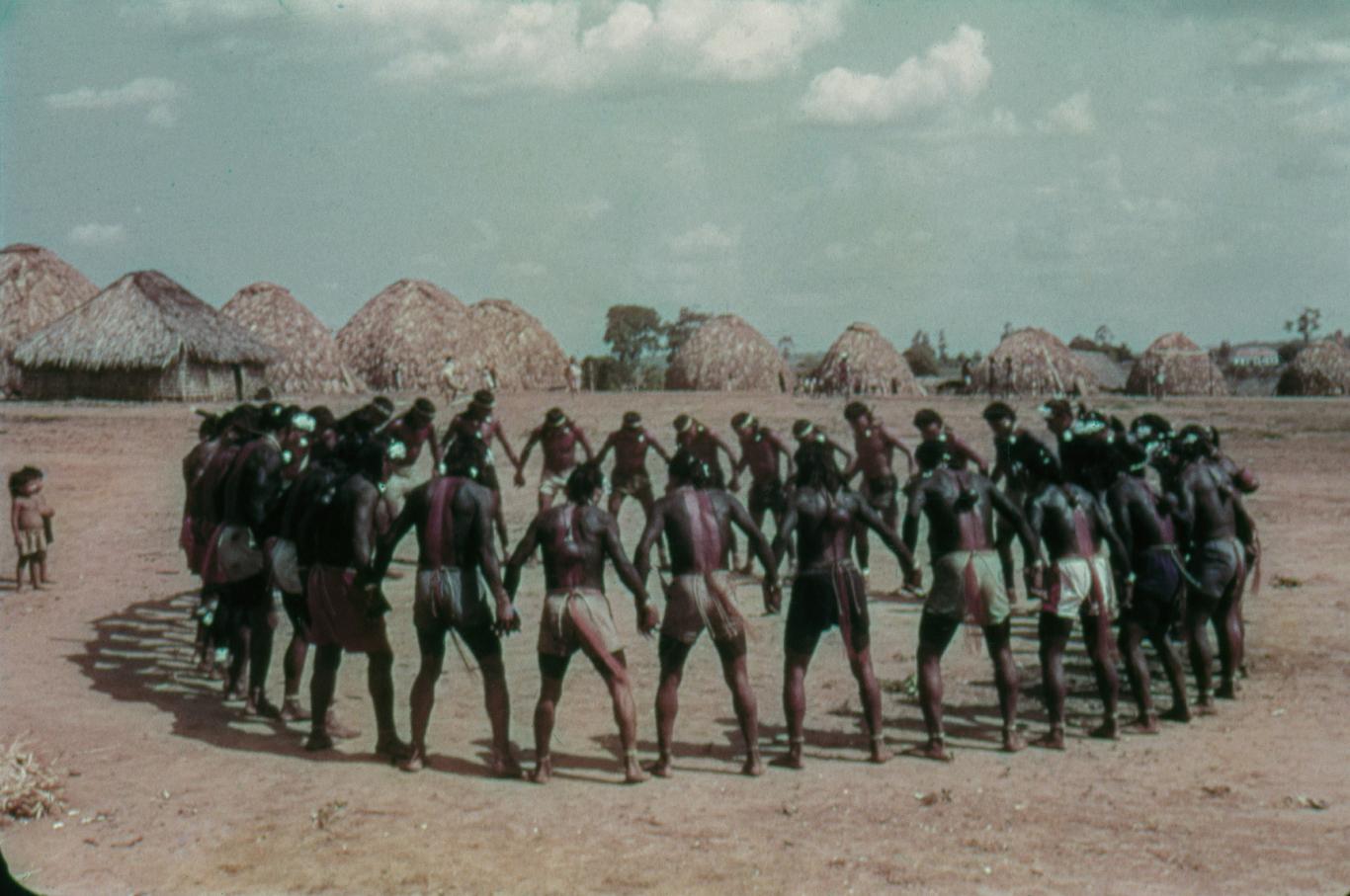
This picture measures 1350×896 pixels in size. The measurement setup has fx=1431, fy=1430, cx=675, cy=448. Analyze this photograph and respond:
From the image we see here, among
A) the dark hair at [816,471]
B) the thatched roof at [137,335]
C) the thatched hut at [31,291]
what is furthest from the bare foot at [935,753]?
the thatched hut at [31,291]

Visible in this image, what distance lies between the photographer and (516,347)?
129ft

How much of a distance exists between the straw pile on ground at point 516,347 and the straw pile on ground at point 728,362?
342 cm

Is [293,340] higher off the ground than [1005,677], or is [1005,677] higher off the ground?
[293,340]

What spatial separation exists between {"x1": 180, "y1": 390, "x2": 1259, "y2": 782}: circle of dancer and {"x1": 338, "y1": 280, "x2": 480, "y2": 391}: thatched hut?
87.2 ft

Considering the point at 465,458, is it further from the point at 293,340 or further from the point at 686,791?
the point at 293,340

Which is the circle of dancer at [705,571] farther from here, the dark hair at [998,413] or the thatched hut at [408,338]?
the thatched hut at [408,338]

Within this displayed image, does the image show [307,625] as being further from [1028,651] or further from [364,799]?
[1028,651]

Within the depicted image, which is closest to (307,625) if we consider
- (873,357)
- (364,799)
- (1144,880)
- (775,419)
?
(364,799)

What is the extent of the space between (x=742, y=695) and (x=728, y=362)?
32.0 m

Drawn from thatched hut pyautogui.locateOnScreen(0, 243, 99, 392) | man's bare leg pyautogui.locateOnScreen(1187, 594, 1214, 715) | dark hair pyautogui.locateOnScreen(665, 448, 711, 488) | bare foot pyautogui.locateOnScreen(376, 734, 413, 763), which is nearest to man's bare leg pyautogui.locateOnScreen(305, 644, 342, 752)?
bare foot pyautogui.locateOnScreen(376, 734, 413, 763)

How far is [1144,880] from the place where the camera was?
20.3 feet

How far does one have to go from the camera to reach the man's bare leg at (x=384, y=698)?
8.00m

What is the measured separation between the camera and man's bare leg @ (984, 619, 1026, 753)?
8117mm

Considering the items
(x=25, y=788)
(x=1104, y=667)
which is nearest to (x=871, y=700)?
(x=1104, y=667)
